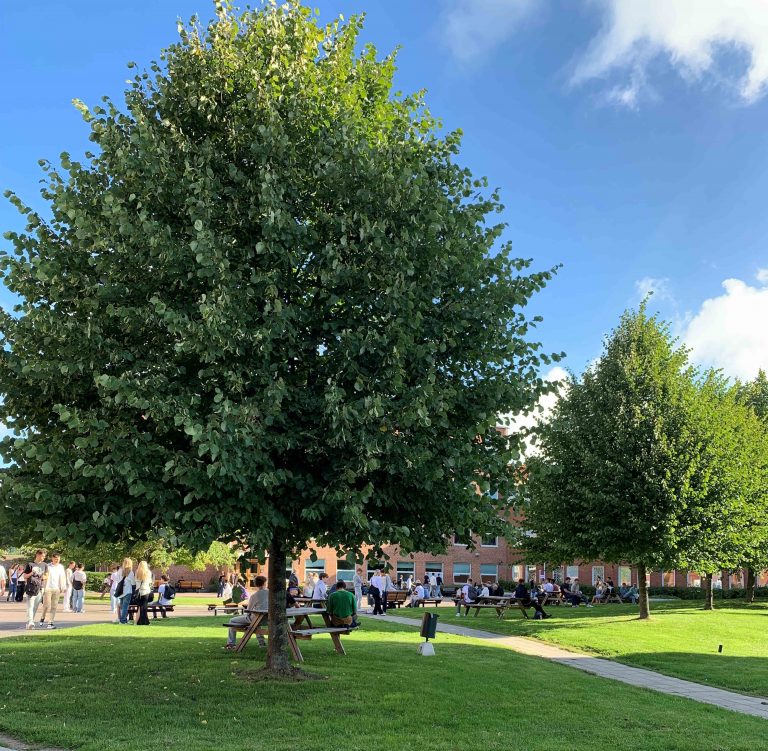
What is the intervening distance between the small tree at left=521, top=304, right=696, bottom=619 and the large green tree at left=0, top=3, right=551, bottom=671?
1560 cm

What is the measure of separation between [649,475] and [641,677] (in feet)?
39.0

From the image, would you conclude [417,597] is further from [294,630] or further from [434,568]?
[434,568]

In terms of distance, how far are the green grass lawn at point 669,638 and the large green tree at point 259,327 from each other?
26.1ft

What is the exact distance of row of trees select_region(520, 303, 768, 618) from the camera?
85.3 feet

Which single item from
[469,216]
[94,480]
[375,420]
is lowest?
[94,480]

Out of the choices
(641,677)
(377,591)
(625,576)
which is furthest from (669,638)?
(625,576)

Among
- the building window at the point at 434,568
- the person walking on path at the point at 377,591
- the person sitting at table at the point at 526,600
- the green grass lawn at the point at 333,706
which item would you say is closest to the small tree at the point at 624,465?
the person sitting at table at the point at 526,600

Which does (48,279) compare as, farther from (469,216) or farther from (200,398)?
(469,216)

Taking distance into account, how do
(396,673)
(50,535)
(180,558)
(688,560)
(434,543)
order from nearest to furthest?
(50,535) → (434,543) → (396,673) → (688,560) → (180,558)

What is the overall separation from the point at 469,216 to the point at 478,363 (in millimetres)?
2175

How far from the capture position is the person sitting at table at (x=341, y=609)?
51.2 ft

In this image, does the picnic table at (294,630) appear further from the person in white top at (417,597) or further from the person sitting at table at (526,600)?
the person in white top at (417,597)

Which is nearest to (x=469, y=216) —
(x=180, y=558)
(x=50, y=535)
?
(x=50, y=535)

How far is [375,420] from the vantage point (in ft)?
31.6
